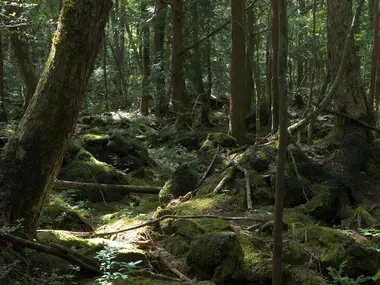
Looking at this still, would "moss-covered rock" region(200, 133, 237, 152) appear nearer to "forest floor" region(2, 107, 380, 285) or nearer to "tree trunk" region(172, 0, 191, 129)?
"forest floor" region(2, 107, 380, 285)

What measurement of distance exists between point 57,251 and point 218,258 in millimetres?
1761

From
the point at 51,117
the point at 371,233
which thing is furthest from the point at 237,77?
the point at 51,117

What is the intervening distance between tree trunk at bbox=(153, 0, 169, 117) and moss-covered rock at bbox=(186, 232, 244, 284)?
45.8 ft

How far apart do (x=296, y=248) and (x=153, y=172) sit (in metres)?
8.07

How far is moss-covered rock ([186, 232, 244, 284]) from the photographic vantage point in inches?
181

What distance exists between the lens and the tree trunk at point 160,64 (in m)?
17.9

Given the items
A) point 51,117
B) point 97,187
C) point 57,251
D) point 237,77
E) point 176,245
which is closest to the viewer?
point 57,251

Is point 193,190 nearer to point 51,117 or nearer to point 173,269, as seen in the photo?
point 173,269

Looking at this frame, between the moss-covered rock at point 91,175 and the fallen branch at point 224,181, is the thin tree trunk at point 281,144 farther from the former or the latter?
the moss-covered rock at point 91,175

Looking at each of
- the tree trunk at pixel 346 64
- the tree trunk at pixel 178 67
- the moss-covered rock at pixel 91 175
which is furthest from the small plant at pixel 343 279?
the tree trunk at pixel 178 67

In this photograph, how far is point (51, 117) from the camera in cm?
434

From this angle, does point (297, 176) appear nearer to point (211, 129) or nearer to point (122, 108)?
point (211, 129)

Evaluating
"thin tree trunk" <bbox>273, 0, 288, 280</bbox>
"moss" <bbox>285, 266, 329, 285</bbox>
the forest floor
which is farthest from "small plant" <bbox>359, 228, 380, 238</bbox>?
"thin tree trunk" <bbox>273, 0, 288, 280</bbox>

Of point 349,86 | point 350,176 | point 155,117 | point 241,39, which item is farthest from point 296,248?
point 155,117
